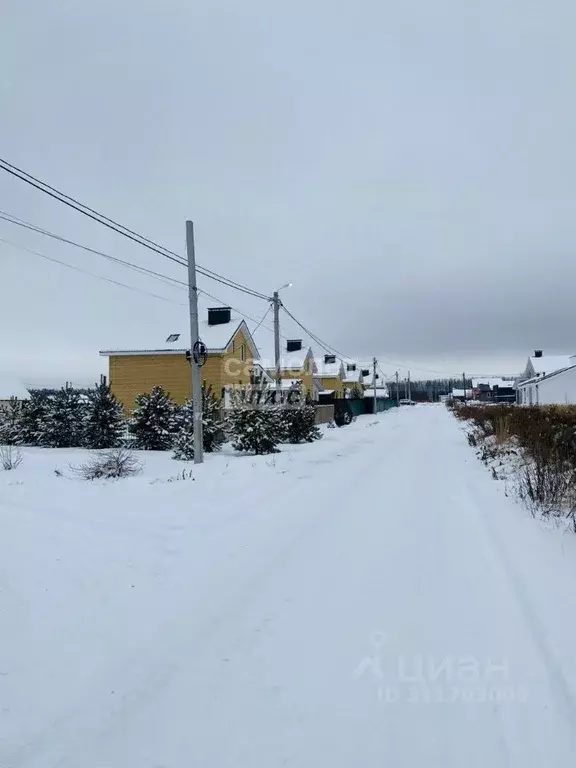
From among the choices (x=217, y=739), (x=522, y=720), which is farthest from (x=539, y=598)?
(x=217, y=739)

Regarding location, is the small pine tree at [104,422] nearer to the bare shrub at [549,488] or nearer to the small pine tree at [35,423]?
the small pine tree at [35,423]

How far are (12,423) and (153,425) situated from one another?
247 inches

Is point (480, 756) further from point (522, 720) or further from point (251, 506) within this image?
point (251, 506)

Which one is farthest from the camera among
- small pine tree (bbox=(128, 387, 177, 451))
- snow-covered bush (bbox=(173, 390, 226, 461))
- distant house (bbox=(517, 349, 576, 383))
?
distant house (bbox=(517, 349, 576, 383))

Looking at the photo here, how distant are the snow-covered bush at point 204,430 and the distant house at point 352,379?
49.1 meters

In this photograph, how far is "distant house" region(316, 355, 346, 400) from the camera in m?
55.8

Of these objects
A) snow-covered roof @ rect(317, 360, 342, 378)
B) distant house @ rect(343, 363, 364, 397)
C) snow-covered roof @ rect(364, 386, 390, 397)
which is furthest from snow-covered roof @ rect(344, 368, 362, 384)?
snow-covered roof @ rect(364, 386, 390, 397)

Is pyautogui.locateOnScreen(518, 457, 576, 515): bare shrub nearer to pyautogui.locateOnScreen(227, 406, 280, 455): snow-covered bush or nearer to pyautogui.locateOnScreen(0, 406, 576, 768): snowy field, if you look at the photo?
pyautogui.locateOnScreen(0, 406, 576, 768): snowy field

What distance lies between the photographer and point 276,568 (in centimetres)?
507

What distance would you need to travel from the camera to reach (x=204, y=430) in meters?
16.0

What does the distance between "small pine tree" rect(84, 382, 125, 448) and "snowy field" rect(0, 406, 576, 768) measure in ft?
37.8

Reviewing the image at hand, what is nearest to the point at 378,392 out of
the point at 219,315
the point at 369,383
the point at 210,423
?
the point at 369,383

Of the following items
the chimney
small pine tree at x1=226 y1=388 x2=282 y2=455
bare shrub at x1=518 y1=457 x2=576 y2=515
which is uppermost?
the chimney

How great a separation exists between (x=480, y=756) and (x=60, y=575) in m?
3.54
